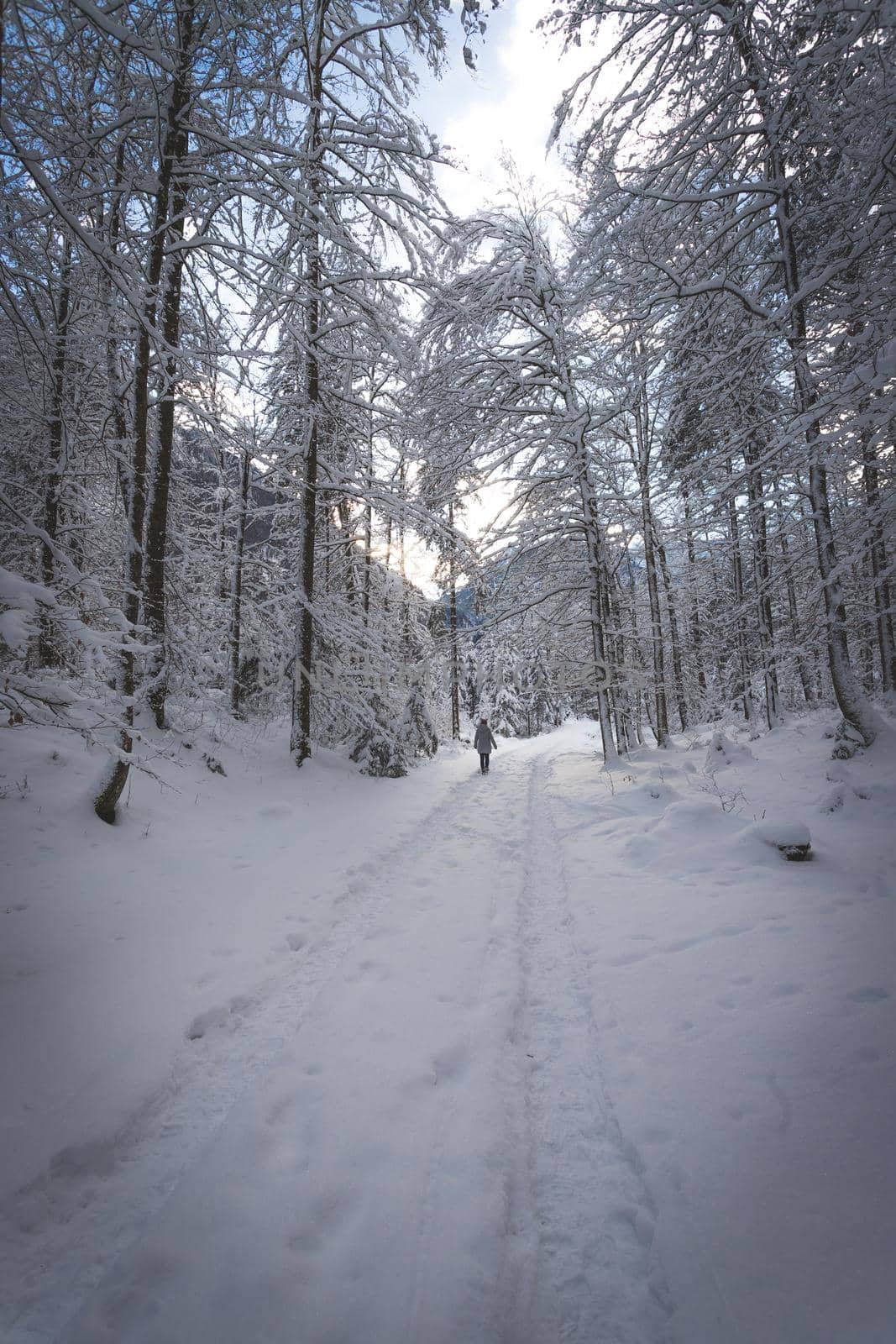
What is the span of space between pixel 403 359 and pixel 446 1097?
22.8 feet

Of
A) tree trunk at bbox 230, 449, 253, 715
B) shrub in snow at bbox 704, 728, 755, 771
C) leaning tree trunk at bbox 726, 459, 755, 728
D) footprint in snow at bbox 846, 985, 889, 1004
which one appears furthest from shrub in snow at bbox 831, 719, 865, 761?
tree trunk at bbox 230, 449, 253, 715

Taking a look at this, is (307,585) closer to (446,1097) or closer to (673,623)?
(446,1097)

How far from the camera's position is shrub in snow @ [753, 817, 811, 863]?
184 inches

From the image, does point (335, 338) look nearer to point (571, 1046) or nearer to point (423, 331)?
point (423, 331)

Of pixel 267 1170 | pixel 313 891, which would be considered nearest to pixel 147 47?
pixel 267 1170

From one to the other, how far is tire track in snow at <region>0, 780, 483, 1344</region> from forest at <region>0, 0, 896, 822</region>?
181cm

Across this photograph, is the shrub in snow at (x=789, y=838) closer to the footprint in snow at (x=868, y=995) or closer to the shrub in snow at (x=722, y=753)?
the footprint in snow at (x=868, y=995)

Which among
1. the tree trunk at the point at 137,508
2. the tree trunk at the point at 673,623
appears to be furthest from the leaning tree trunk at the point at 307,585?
the tree trunk at the point at 673,623

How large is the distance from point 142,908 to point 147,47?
5955 millimetres

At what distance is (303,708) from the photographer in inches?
388

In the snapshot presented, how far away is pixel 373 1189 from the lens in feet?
6.57

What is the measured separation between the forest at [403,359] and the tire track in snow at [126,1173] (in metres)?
1.81

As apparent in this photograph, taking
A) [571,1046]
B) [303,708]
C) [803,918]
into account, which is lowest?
[571,1046]

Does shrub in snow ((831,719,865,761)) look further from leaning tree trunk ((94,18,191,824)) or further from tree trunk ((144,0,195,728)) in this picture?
tree trunk ((144,0,195,728))
